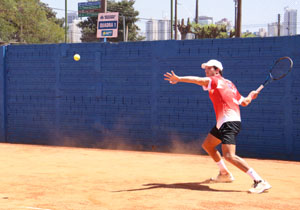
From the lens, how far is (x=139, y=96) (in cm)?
1181

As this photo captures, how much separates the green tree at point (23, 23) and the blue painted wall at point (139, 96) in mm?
32800

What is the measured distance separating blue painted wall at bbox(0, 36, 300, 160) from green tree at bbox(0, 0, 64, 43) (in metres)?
32.8

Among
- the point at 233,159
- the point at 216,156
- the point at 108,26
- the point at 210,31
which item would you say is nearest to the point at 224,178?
the point at 216,156

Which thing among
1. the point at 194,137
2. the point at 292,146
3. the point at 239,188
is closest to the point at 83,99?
the point at 194,137

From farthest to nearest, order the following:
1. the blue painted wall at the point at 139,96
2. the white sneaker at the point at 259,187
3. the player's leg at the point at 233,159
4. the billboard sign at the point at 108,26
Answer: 1. the billboard sign at the point at 108,26
2. the blue painted wall at the point at 139,96
3. the player's leg at the point at 233,159
4. the white sneaker at the point at 259,187

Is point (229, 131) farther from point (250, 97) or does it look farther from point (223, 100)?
point (250, 97)

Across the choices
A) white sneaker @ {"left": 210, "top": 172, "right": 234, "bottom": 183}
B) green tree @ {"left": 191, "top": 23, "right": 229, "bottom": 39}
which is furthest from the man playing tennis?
green tree @ {"left": 191, "top": 23, "right": 229, "bottom": 39}

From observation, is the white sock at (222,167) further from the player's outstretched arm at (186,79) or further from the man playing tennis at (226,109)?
the player's outstretched arm at (186,79)

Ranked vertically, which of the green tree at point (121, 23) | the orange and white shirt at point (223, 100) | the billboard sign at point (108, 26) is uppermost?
the green tree at point (121, 23)

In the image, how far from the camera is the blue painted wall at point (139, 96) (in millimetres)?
10406

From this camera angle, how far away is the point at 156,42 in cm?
1161

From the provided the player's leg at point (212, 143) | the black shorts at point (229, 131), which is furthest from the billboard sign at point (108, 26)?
the black shorts at point (229, 131)

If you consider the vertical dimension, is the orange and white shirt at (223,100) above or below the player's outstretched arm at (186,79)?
below

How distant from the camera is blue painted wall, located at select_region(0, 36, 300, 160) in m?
10.4
